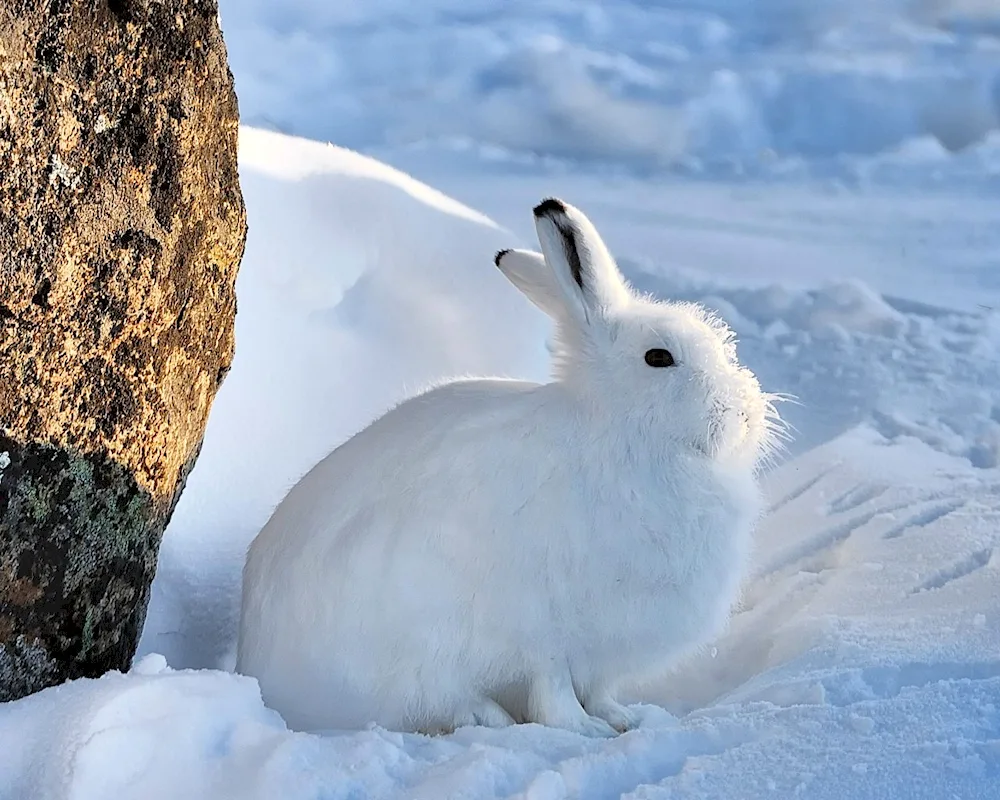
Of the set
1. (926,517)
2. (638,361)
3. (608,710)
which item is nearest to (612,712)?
(608,710)

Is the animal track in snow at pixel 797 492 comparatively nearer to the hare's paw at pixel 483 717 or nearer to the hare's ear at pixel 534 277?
the hare's ear at pixel 534 277

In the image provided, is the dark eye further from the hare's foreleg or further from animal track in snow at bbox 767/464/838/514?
animal track in snow at bbox 767/464/838/514

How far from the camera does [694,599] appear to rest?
190cm

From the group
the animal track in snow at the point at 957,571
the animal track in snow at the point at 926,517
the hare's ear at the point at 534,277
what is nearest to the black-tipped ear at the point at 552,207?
the hare's ear at the point at 534,277

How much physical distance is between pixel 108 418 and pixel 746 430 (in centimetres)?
109

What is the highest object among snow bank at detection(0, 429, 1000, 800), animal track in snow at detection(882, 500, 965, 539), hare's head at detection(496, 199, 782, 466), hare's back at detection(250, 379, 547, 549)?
hare's head at detection(496, 199, 782, 466)

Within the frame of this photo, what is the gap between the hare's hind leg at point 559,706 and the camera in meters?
1.85

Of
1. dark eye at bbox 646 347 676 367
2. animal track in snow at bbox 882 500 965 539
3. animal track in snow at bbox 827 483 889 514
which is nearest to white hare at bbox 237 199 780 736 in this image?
dark eye at bbox 646 347 676 367

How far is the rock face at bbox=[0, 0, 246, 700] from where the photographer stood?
5.23 ft

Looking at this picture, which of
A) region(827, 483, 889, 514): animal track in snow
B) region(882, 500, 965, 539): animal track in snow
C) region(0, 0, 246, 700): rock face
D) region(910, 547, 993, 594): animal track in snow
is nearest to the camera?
region(0, 0, 246, 700): rock face

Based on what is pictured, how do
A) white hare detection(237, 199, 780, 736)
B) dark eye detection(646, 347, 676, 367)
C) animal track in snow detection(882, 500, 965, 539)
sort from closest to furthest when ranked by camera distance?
white hare detection(237, 199, 780, 736)
dark eye detection(646, 347, 676, 367)
animal track in snow detection(882, 500, 965, 539)

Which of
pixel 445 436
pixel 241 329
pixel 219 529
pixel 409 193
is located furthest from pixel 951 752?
pixel 409 193

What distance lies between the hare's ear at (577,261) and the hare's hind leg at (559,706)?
2.06 ft

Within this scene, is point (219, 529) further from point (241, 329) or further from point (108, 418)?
point (108, 418)
